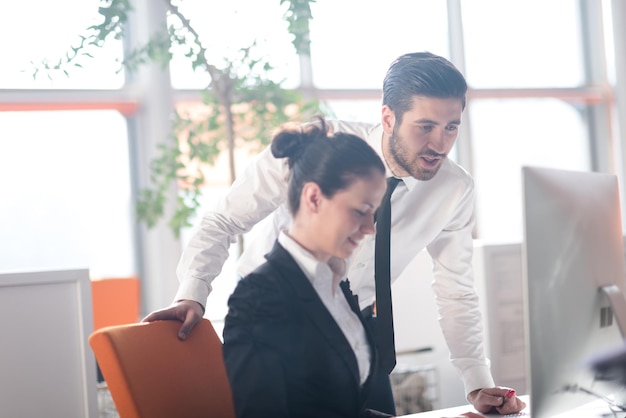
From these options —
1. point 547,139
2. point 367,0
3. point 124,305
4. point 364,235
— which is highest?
point 367,0

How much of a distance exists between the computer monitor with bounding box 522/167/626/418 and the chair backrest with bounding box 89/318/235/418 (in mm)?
527

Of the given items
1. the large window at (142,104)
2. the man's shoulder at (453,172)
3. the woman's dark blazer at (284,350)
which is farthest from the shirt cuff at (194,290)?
the large window at (142,104)

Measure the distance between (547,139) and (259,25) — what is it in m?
2.17

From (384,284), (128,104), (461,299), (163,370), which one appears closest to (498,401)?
(461,299)

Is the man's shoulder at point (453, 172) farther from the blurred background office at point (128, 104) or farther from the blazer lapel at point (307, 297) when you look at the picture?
the blurred background office at point (128, 104)

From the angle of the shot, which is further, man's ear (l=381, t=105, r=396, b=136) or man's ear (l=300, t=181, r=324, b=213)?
man's ear (l=381, t=105, r=396, b=136)

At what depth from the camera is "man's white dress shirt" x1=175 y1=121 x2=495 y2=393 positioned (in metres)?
1.57

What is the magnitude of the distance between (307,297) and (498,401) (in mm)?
618

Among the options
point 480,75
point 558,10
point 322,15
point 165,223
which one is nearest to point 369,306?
point 165,223

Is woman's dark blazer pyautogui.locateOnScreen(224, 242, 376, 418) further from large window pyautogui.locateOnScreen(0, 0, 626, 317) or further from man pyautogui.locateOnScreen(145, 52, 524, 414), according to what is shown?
large window pyautogui.locateOnScreen(0, 0, 626, 317)

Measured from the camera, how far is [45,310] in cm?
249

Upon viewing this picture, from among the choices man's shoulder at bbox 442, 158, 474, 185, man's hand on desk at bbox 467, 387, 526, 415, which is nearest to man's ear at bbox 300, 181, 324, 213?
man's shoulder at bbox 442, 158, 474, 185

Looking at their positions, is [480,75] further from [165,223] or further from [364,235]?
[364,235]

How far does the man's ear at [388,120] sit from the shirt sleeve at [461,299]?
0.29 meters
